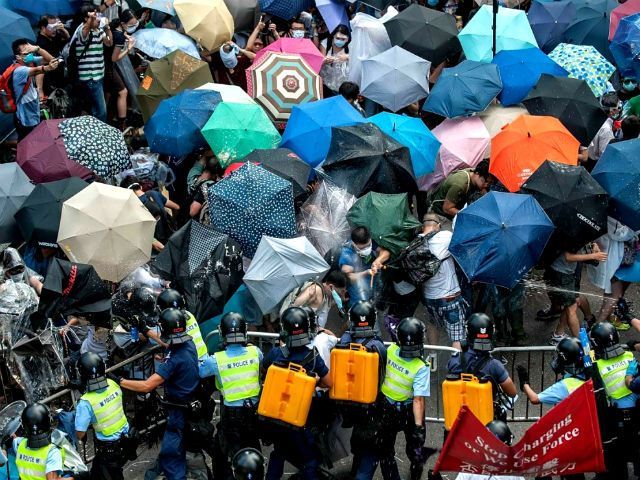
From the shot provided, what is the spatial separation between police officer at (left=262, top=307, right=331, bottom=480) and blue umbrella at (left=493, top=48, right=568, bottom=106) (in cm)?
531

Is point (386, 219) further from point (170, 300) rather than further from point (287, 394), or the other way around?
point (287, 394)

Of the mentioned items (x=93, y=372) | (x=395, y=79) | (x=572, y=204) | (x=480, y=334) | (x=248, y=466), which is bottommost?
(x=395, y=79)

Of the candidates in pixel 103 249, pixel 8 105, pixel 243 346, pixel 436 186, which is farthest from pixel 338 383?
pixel 8 105

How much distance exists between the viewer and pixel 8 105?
543 inches

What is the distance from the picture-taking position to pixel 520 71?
547 inches

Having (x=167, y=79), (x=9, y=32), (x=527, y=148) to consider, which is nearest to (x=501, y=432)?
(x=527, y=148)

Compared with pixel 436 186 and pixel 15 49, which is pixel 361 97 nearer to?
pixel 436 186

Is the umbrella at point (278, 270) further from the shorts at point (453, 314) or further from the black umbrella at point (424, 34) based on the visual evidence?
the black umbrella at point (424, 34)

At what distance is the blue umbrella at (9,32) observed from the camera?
1423cm

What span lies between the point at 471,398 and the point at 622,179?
141 inches

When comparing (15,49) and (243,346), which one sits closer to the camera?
(243,346)

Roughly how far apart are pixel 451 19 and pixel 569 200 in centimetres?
435

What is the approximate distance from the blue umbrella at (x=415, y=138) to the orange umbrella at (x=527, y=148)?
2.20 ft

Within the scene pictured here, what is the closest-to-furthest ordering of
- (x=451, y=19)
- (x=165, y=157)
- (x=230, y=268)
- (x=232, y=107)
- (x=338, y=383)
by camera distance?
(x=338, y=383) → (x=230, y=268) → (x=232, y=107) → (x=165, y=157) → (x=451, y=19)
